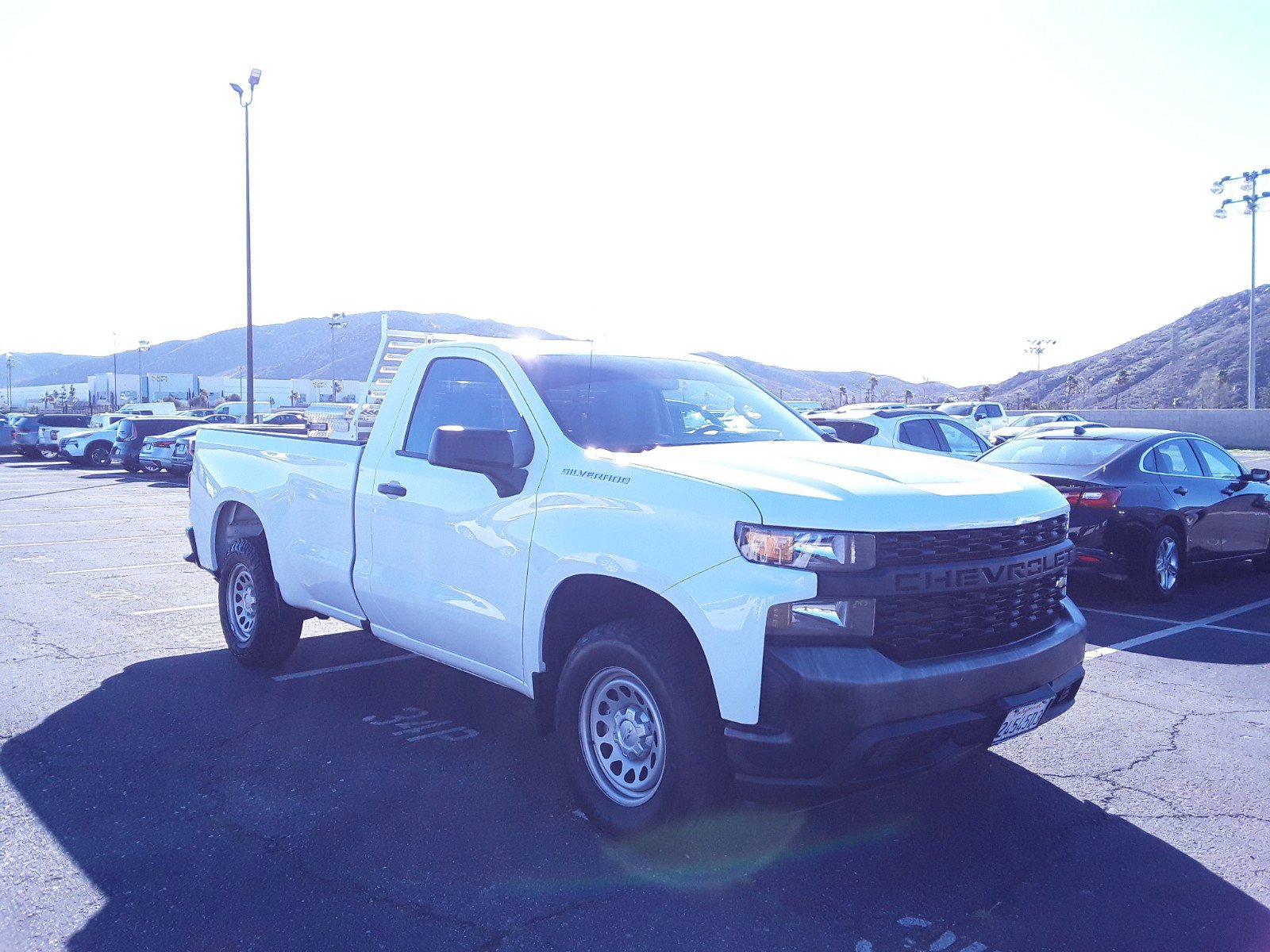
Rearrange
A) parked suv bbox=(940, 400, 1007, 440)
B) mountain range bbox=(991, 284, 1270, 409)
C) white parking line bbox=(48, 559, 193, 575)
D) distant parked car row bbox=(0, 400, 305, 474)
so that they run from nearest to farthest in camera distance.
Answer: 1. white parking line bbox=(48, 559, 193, 575)
2. distant parked car row bbox=(0, 400, 305, 474)
3. parked suv bbox=(940, 400, 1007, 440)
4. mountain range bbox=(991, 284, 1270, 409)

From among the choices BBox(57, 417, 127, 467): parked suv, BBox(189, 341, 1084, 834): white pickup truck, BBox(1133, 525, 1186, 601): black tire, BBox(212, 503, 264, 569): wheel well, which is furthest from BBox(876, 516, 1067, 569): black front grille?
BBox(57, 417, 127, 467): parked suv

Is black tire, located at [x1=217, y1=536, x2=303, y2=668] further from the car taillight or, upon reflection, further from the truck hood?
the car taillight

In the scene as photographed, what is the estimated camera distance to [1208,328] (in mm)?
134625

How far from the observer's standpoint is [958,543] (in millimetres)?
3674

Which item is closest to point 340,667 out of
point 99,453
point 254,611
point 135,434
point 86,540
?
point 254,611

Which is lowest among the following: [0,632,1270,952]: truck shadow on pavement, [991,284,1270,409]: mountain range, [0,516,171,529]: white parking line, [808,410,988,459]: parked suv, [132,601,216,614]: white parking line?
[0,632,1270,952]: truck shadow on pavement

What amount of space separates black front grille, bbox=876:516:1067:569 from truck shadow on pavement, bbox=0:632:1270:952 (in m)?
1.20

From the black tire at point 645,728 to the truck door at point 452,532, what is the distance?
46cm

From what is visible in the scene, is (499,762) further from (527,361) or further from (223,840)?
(527,361)

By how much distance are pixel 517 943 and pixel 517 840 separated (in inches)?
30.7

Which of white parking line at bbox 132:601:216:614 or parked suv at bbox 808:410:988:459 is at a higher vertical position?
parked suv at bbox 808:410:988:459

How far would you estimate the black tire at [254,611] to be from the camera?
637 centimetres

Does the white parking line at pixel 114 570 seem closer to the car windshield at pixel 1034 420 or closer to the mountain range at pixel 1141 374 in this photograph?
the car windshield at pixel 1034 420

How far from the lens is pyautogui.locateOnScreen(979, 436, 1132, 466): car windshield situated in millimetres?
9117
